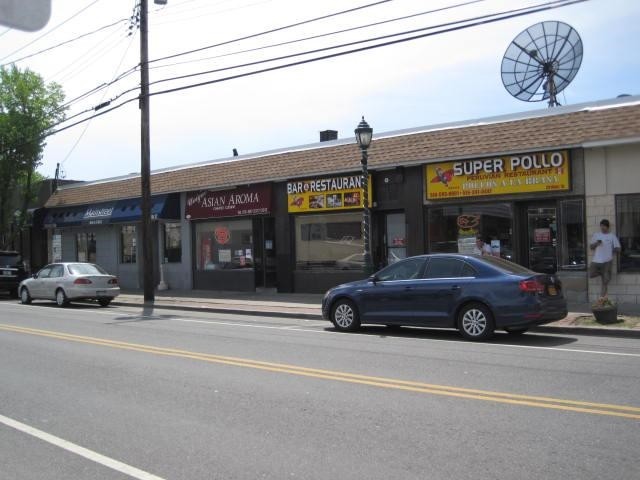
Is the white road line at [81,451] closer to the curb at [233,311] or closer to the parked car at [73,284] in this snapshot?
the curb at [233,311]

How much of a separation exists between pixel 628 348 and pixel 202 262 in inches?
659

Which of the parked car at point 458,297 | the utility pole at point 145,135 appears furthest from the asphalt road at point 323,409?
the utility pole at point 145,135

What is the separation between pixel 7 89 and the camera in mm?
28453

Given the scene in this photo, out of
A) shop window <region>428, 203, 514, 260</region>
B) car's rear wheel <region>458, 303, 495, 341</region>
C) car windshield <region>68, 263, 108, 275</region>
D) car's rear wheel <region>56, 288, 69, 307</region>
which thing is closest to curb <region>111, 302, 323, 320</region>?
car windshield <region>68, 263, 108, 275</region>

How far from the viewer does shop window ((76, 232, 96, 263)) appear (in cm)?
2923

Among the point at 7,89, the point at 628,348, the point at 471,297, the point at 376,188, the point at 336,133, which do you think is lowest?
the point at 628,348

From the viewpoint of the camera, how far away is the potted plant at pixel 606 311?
12.0 m

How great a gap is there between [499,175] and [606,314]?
5235 mm

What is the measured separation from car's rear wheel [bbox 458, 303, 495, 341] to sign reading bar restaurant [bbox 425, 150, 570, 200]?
5712 mm

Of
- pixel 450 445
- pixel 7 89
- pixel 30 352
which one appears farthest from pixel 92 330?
pixel 7 89

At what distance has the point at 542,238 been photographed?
16.1 m

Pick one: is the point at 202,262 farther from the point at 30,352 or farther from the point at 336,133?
the point at 30,352

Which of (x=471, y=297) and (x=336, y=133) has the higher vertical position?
(x=336, y=133)

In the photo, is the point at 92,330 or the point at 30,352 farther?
the point at 92,330
